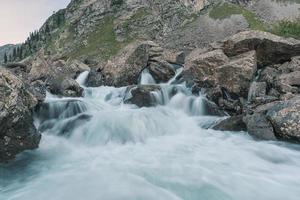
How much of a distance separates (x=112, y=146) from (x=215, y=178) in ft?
24.9

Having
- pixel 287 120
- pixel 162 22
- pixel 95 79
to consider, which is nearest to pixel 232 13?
pixel 162 22

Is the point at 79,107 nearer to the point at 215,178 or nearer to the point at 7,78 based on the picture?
the point at 7,78

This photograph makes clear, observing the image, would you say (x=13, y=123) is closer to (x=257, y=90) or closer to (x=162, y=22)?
(x=257, y=90)

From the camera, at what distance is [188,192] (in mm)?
15008

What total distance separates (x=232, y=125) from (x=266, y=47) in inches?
426

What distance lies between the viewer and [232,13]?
10812cm

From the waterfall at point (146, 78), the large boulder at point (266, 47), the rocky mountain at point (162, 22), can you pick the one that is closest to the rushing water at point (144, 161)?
the large boulder at point (266, 47)

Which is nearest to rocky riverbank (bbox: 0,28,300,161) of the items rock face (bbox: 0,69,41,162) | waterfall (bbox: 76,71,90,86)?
rock face (bbox: 0,69,41,162)

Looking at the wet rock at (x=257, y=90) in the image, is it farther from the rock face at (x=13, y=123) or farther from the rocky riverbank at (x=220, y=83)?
the rock face at (x=13, y=123)

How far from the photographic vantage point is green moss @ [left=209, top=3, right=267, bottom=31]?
103 metres

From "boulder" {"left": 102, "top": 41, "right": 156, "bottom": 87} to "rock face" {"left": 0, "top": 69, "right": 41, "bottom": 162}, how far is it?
20033 mm

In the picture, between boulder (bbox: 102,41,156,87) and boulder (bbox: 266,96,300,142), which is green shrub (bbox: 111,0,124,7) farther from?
boulder (bbox: 266,96,300,142)

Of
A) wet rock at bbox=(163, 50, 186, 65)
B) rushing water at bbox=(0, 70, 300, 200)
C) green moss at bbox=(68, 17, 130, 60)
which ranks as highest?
green moss at bbox=(68, 17, 130, 60)

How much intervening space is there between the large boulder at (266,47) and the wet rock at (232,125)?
9.65 meters
